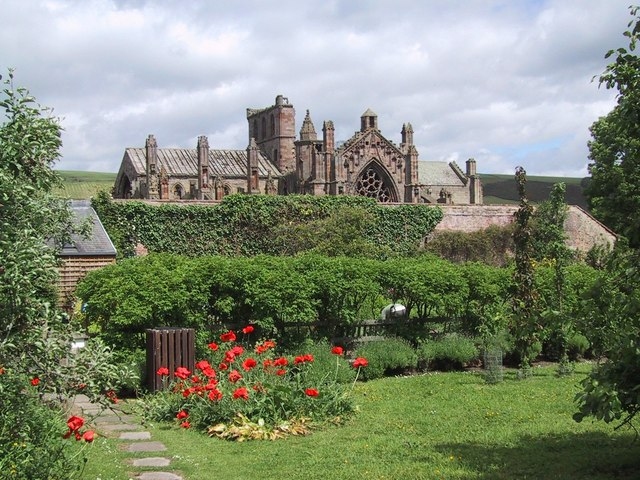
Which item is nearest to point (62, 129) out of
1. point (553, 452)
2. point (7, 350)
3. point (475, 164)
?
point (7, 350)

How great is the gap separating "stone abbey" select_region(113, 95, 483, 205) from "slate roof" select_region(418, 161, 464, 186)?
207 cm

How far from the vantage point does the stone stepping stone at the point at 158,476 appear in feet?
25.8

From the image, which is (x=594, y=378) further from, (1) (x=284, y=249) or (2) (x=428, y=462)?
(1) (x=284, y=249)

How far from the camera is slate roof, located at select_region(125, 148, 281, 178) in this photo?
184ft

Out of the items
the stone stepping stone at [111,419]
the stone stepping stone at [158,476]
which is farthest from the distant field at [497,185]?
the stone stepping stone at [158,476]

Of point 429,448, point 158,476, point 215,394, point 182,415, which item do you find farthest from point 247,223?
point 158,476

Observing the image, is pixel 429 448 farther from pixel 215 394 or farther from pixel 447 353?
pixel 447 353

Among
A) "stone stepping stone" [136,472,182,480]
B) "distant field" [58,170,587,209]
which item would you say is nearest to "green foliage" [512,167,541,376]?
"stone stepping stone" [136,472,182,480]

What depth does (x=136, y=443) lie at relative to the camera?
9586mm

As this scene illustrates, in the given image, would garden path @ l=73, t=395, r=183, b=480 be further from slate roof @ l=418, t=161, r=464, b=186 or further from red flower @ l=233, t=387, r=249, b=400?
slate roof @ l=418, t=161, r=464, b=186

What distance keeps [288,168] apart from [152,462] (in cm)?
5290

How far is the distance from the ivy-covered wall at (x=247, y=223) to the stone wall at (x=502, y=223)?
1.07m

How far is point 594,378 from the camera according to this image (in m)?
6.74

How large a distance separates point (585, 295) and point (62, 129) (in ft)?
16.0
